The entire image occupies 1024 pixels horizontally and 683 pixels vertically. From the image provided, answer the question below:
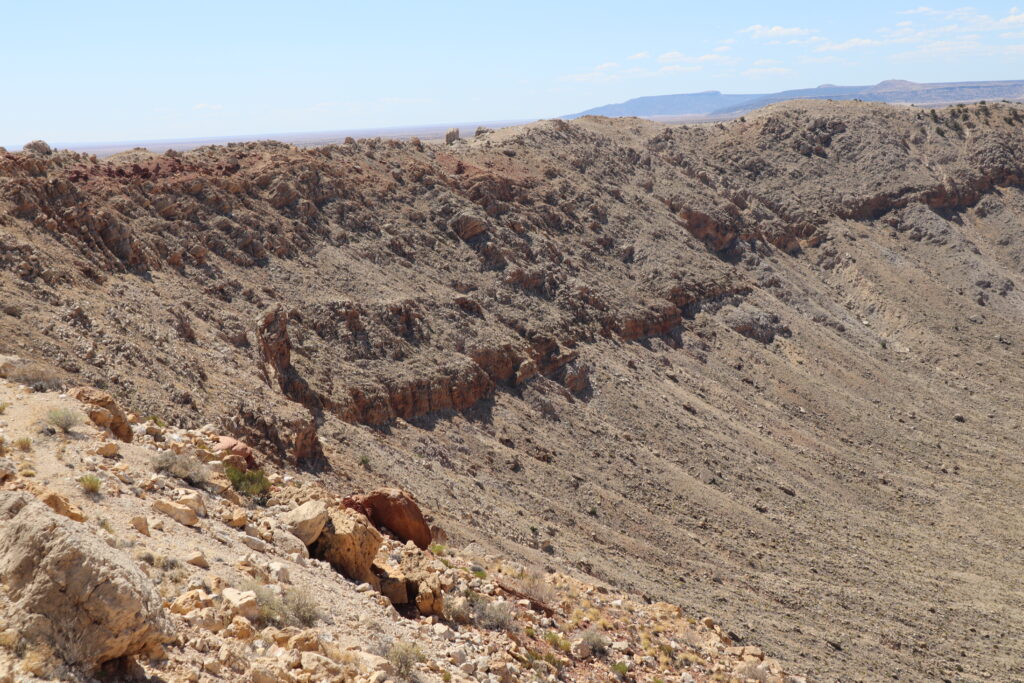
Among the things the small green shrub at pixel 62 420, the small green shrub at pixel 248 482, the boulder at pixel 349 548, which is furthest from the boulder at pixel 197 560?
the small green shrub at pixel 62 420

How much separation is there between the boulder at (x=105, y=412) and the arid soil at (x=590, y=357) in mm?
1998

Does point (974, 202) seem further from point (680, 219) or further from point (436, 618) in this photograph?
point (436, 618)

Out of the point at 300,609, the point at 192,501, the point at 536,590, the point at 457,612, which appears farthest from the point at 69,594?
the point at 536,590

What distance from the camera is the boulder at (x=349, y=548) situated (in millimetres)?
11180

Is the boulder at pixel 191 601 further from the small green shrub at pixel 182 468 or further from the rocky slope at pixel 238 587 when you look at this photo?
the small green shrub at pixel 182 468

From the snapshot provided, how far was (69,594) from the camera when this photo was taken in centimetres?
624

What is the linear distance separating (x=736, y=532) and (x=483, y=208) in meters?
20.3

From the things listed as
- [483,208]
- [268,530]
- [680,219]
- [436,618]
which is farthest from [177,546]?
[680,219]

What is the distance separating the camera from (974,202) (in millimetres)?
60688

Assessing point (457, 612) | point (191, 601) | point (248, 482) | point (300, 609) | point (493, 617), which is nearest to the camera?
point (191, 601)

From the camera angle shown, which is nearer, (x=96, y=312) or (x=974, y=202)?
(x=96, y=312)

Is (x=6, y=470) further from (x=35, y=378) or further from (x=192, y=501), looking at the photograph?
(x=35, y=378)

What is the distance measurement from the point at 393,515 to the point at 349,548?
259cm

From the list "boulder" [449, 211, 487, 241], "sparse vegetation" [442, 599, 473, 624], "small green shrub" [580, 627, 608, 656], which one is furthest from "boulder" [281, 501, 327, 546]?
"boulder" [449, 211, 487, 241]
